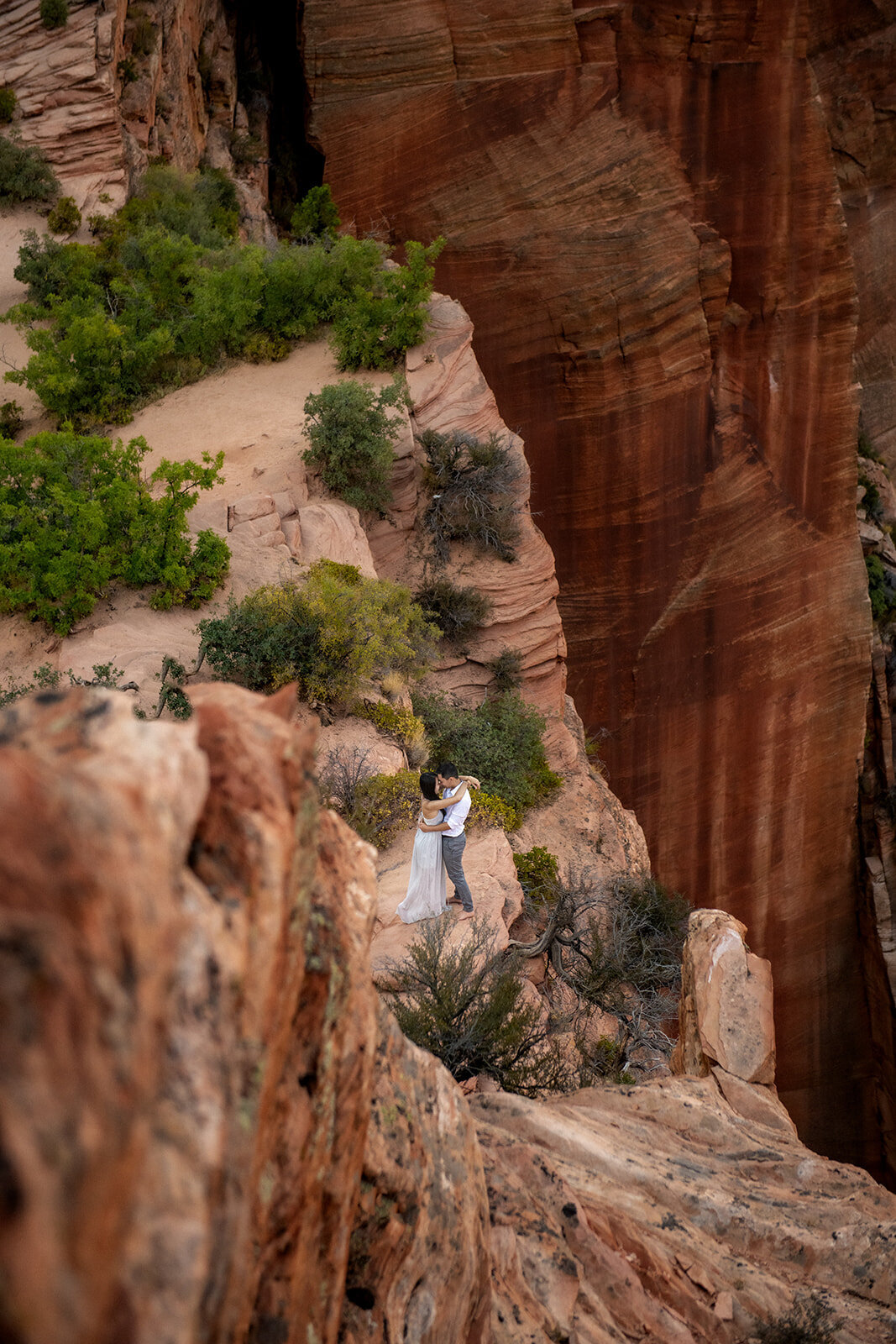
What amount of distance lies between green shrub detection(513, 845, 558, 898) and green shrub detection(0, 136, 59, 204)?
11945 millimetres

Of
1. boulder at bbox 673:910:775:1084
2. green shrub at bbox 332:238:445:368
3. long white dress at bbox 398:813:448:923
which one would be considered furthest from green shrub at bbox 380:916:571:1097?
green shrub at bbox 332:238:445:368

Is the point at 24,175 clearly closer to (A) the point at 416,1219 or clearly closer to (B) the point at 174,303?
(B) the point at 174,303

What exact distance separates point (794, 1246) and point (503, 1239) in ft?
5.41

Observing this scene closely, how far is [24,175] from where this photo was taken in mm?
13609

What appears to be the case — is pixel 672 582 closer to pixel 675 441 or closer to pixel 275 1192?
pixel 675 441

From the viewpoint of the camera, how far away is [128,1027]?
5.16ft

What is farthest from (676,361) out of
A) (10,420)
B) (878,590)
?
(10,420)

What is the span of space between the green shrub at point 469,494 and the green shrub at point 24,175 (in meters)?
7.24

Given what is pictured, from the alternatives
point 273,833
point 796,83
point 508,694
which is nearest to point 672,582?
point 508,694

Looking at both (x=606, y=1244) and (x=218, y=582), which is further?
(x=218, y=582)

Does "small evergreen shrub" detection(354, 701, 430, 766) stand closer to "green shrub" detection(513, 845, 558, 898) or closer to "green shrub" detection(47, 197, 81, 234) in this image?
"green shrub" detection(513, 845, 558, 898)

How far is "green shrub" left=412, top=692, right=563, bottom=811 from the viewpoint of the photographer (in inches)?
404

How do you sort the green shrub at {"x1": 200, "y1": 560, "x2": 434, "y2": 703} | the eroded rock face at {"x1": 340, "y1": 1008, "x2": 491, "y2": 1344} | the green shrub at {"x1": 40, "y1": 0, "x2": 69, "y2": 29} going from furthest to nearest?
the green shrub at {"x1": 40, "y1": 0, "x2": 69, "y2": 29} < the green shrub at {"x1": 200, "y1": 560, "x2": 434, "y2": 703} < the eroded rock face at {"x1": 340, "y1": 1008, "x2": 491, "y2": 1344}

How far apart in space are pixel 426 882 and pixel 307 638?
9.31 feet
